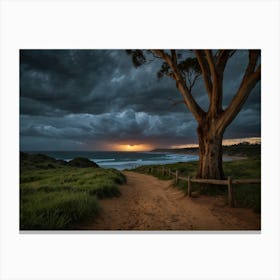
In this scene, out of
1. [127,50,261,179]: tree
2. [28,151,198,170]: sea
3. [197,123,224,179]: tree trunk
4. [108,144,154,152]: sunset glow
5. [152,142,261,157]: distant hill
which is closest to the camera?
[152,142,261,157]: distant hill

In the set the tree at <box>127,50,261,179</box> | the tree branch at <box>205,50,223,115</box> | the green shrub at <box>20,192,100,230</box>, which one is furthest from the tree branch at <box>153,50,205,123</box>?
the green shrub at <box>20,192,100,230</box>

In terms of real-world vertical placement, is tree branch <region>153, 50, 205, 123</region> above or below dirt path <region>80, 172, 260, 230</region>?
above

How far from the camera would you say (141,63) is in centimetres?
516

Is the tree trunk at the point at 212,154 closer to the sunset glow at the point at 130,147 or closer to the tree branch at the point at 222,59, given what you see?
the tree branch at the point at 222,59

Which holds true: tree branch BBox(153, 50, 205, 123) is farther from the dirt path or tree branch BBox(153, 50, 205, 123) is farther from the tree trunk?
the dirt path

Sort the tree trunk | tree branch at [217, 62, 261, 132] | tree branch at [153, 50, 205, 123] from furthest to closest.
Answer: tree branch at [153, 50, 205, 123] → the tree trunk → tree branch at [217, 62, 261, 132]

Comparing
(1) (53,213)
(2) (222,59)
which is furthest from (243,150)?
(1) (53,213)

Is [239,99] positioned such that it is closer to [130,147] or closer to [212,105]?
[212,105]
